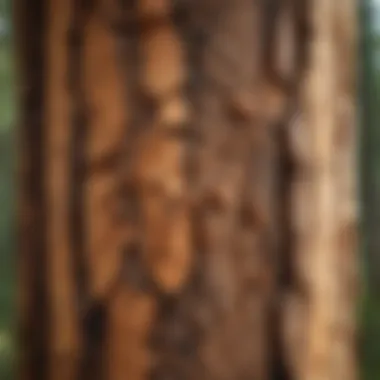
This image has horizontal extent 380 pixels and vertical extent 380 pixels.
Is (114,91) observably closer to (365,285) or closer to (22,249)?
(22,249)

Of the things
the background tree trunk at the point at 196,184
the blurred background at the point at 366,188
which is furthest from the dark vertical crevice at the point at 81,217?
the blurred background at the point at 366,188

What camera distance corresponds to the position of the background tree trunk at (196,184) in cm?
30

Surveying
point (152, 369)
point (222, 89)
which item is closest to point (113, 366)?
point (152, 369)

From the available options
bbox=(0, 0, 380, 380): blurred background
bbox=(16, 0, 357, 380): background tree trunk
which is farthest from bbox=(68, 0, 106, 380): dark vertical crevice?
bbox=(0, 0, 380, 380): blurred background

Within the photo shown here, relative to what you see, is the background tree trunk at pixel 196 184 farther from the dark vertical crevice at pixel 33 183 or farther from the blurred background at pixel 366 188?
the blurred background at pixel 366 188

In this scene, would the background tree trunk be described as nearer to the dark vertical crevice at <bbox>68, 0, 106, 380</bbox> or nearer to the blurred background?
the dark vertical crevice at <bbox>68, 0, 106, 380</bbox>

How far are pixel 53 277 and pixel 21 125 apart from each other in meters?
0.07

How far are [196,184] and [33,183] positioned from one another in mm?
74

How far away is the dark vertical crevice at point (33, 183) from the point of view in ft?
1.05

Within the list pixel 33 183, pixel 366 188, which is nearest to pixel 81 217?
pixel 33 183

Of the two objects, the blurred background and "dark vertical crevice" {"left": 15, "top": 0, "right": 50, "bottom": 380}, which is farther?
the blurred background

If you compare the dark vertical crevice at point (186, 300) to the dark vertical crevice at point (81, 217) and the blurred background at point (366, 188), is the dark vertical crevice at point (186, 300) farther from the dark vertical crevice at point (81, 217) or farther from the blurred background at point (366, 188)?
the blurred background at point (366, 188)

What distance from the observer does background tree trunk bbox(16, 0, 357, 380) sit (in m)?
0.30

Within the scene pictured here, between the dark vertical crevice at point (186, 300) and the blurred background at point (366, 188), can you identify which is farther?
the blurred background at point (366, 188)
